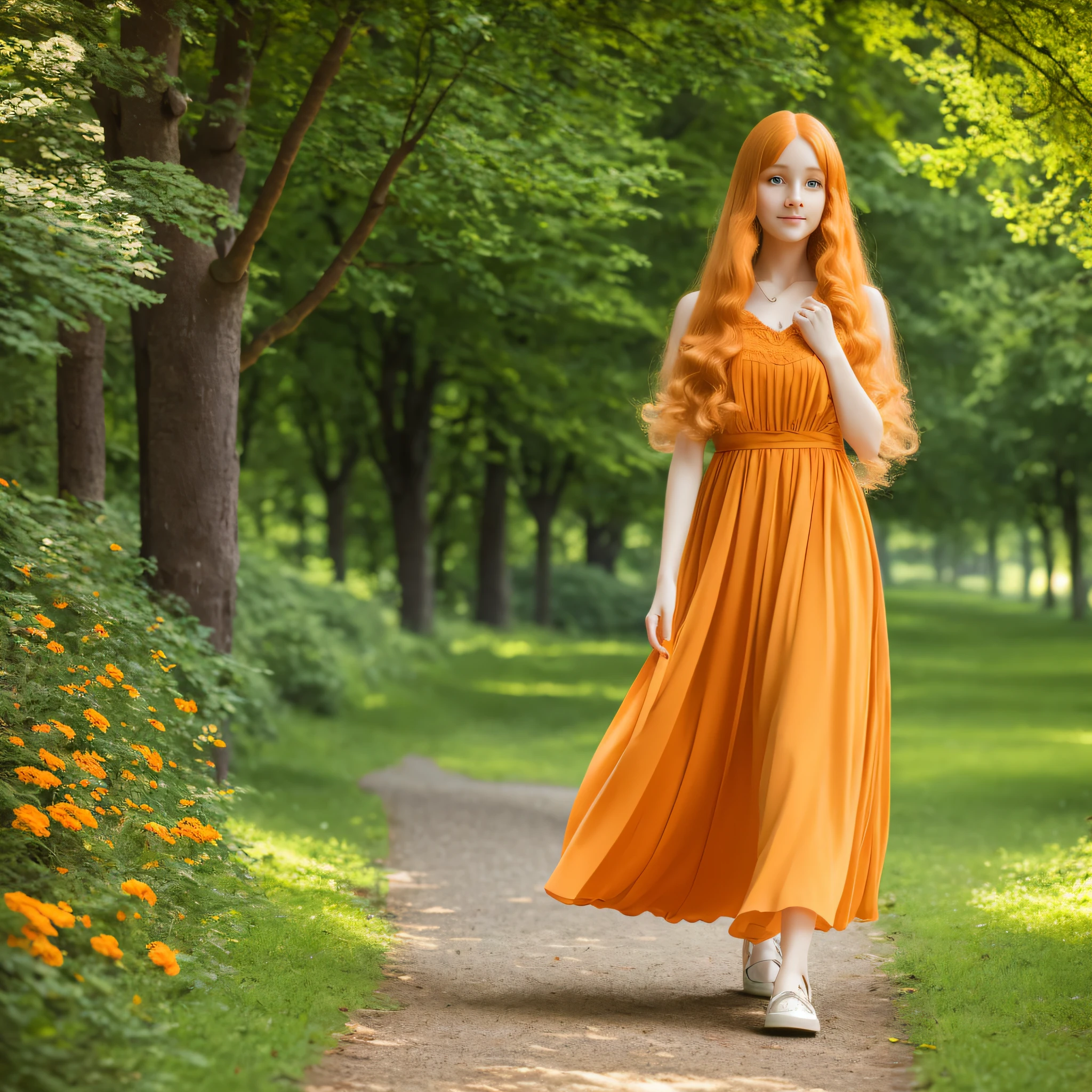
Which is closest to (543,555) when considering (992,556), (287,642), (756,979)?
(287,642)

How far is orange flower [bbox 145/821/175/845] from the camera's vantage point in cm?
415

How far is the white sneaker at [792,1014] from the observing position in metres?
3.88

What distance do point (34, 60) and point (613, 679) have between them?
16647mm

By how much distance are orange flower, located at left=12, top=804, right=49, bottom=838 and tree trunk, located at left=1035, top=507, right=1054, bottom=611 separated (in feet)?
129

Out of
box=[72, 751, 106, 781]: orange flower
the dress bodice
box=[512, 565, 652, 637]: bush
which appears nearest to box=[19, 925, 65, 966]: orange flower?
box=[72, 751, 106, 781]: orange flower

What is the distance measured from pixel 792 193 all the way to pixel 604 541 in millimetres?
38129

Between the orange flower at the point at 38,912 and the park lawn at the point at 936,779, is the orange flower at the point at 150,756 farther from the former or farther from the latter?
the orange flower at the point at 38,912

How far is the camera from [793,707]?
3.98m

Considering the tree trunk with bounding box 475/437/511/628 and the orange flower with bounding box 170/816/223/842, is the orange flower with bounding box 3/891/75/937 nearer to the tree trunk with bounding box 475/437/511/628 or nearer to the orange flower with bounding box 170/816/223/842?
the orange flower with bounding box 170/816/223/842

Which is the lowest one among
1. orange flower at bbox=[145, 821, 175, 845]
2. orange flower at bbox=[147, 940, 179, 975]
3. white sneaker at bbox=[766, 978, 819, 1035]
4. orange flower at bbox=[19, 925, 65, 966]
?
white sneaker at bbox=[766, 978, 819, 1035]

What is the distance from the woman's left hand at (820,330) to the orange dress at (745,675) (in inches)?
2.2

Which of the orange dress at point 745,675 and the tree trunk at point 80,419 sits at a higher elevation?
the tree trunk at point 80,419

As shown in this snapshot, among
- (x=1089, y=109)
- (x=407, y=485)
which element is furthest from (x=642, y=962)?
(x=407, y=485)

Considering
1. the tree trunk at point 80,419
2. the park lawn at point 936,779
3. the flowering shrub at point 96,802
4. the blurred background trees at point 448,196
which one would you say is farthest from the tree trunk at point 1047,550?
the flowering shrub at point 96,802
